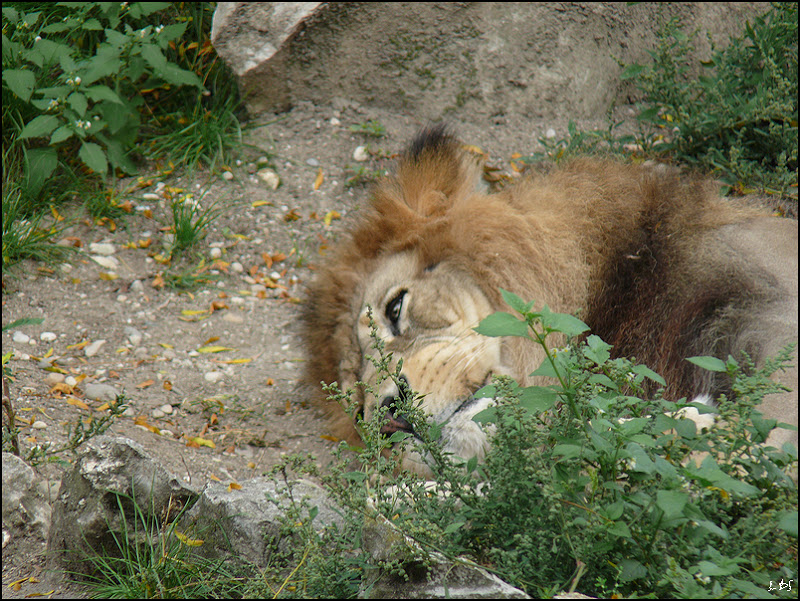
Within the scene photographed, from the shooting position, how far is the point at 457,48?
536cm

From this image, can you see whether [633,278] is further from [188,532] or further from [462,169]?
[188,532]

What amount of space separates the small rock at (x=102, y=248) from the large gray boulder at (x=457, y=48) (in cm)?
149

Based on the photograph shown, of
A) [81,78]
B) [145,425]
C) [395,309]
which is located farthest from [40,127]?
[395,309]

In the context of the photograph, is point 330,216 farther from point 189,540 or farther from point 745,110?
point 189,540

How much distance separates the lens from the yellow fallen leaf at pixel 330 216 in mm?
5130

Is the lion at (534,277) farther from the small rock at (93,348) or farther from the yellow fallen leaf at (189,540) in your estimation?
the small rock at (93,348)

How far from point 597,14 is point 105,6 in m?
3.31

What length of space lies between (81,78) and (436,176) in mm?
2646

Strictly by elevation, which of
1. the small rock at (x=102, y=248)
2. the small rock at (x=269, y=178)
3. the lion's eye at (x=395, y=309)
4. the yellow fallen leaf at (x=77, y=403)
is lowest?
the small rock at (x=102, y=248)

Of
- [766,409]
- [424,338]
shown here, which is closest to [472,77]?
[424,338]

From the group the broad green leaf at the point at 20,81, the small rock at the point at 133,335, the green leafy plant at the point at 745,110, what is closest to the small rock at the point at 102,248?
the small rock at the point at 133,335

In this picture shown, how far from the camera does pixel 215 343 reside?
4.33 meters

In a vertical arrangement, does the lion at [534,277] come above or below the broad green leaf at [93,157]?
above

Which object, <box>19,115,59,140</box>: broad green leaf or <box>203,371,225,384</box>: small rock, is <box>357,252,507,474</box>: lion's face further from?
<box>19,115,59,140</box>: broad green leaf
